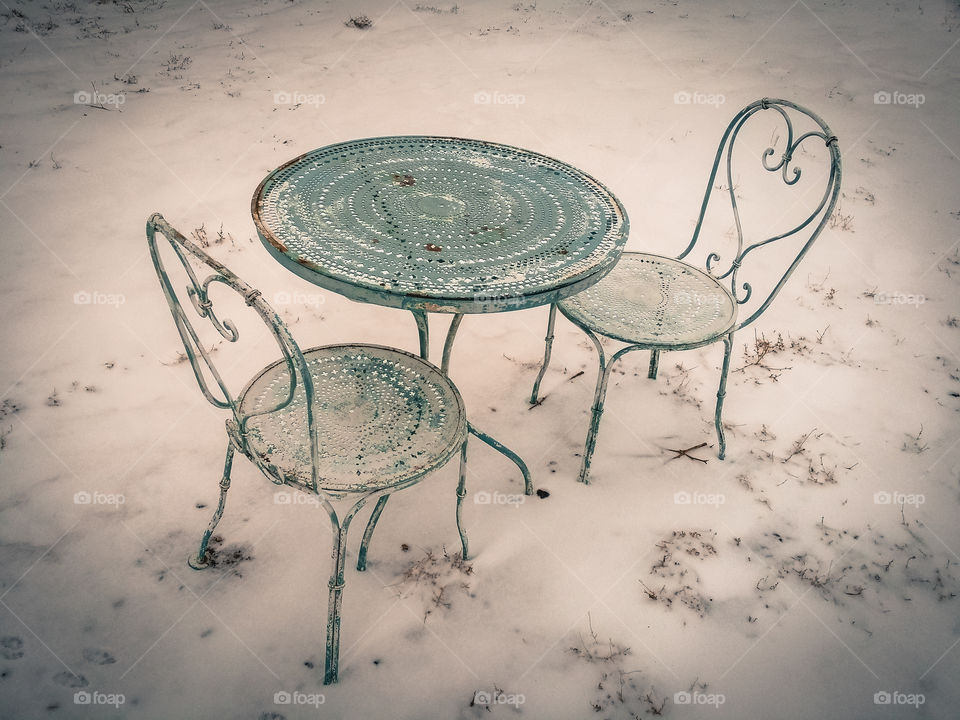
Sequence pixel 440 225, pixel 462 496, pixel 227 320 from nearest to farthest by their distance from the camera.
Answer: pixel 227 320
pixel 440 225
pixel 462 496

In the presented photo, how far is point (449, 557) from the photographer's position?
2174mm

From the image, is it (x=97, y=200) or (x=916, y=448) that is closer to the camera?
(x=916, y=448)

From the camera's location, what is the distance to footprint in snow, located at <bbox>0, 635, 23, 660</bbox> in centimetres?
181

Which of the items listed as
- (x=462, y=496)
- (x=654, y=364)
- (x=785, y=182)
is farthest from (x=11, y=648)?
(x=785, y=182)

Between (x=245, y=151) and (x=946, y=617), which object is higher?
(x=245, y=151)

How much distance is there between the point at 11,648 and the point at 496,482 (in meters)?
1.47

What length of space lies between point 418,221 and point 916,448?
2.06 metres

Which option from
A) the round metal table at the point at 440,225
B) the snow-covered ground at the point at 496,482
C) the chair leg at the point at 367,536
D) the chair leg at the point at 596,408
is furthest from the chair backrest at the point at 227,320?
the chair leg at the point at 596,408

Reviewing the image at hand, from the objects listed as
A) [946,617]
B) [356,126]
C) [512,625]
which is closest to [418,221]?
[512,625]

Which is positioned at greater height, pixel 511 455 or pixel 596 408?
pixel 596 408

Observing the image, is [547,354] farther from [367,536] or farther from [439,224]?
[367,536]

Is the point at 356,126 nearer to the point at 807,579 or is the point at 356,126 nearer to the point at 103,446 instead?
the point at 103,446

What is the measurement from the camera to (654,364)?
9.52 ft

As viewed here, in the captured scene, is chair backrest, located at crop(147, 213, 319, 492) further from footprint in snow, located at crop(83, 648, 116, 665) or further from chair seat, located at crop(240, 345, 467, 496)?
footprint in snow, located at crop(83, 648, 116, 665)
